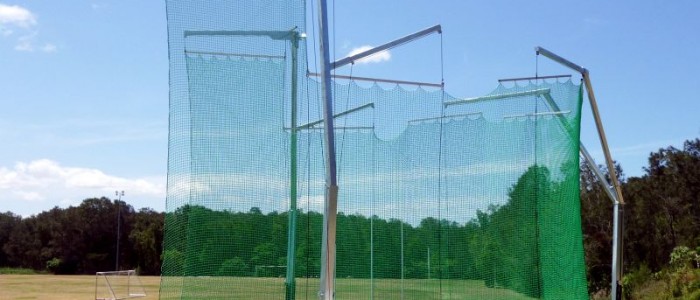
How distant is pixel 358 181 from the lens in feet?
29.8

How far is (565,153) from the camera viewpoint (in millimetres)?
10219

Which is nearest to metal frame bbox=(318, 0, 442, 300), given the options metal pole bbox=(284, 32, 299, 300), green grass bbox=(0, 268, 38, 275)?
metal pole bbox=(284, 32, 299, 300)

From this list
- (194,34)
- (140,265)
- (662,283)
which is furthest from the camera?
(140,265)

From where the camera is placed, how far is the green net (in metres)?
6.64

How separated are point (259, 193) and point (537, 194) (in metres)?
4.47

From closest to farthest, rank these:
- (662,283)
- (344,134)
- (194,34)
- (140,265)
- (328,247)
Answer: (328,247) → (194,34) → (344,134) → (662,283) → (140,265)

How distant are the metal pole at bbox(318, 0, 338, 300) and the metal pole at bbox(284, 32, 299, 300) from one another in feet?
2.07

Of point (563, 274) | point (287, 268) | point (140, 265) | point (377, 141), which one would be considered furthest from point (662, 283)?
point (140, 265)

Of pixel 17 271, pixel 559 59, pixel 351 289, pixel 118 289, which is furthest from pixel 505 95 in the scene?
pixel 17 271

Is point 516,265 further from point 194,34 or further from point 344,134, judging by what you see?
point 194,34

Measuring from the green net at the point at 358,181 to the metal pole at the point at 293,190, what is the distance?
1 centimetres

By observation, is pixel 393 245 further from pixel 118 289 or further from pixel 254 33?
pixel 118 289

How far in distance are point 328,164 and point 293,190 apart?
1028mm

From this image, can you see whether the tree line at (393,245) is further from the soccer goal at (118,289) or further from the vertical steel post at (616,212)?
the soccer goal at (118,289)
